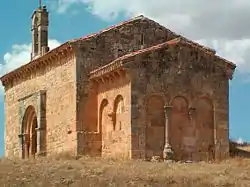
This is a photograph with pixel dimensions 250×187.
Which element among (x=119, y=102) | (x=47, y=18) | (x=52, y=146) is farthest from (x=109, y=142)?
(x=47, y=18)

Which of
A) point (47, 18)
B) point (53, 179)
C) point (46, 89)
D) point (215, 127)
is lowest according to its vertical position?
point (53, 179)

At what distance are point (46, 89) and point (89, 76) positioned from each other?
361cm

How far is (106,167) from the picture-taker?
61.1 ft

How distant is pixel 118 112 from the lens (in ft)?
76.1

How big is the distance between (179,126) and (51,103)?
6636 mm

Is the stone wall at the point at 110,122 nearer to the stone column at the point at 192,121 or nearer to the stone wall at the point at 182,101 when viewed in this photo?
the stone wall at the point at 182,101

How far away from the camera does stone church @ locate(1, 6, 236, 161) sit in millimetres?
22500

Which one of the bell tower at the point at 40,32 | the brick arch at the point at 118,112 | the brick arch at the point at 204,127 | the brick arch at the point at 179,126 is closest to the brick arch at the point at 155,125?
the brick arch at the point at 179,126

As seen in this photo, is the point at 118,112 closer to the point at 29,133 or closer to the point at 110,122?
the point at 110,122

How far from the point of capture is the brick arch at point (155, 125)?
73.8ft

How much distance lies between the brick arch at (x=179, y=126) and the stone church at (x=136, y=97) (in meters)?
0.04

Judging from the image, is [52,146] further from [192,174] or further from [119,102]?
[192,174]

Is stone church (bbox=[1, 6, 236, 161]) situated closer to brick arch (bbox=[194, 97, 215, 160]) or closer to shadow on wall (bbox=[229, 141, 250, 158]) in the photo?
brick arch (bbox=[194, 97, 215, 160])

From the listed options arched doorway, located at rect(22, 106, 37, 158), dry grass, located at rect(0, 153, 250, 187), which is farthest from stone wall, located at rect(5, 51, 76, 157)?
dry grass, located at rect(0, 153, 250, 187)
